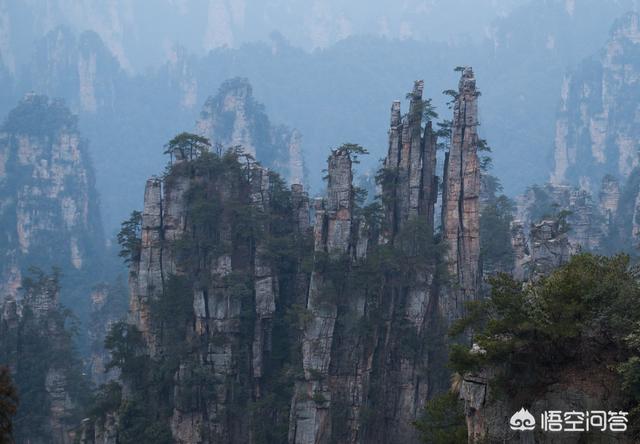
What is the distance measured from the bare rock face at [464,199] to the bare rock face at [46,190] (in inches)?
1774

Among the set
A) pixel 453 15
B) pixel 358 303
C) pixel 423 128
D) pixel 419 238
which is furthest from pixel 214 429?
pixel 453 15

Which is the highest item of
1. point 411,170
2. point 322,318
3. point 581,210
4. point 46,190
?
point 46,190

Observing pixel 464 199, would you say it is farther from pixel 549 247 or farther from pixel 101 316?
pixel 101 316

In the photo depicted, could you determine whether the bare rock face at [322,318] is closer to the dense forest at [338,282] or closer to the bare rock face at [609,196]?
the dense forest at [338,282]

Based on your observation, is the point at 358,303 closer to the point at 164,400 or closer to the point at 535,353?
the point at 164,400

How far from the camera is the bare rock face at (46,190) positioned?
→ 7556 centimetres

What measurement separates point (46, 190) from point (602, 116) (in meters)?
43.7

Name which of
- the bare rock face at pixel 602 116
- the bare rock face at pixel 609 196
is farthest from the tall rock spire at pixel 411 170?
the bare rock face at pixel 602 116

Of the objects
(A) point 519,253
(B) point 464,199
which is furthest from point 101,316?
(B) point 464,199

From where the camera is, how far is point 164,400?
118ft

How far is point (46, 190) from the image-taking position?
3049 inches

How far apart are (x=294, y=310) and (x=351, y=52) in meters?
73.2

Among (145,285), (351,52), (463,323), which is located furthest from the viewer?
(351,52)

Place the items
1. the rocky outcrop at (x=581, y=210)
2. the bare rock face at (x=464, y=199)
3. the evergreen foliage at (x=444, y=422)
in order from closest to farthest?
the evergreen foliage at (x=444, y=422) → the bare rock face at (x=464, y=199) → the rocky outcrop at (x=581, y=210)
